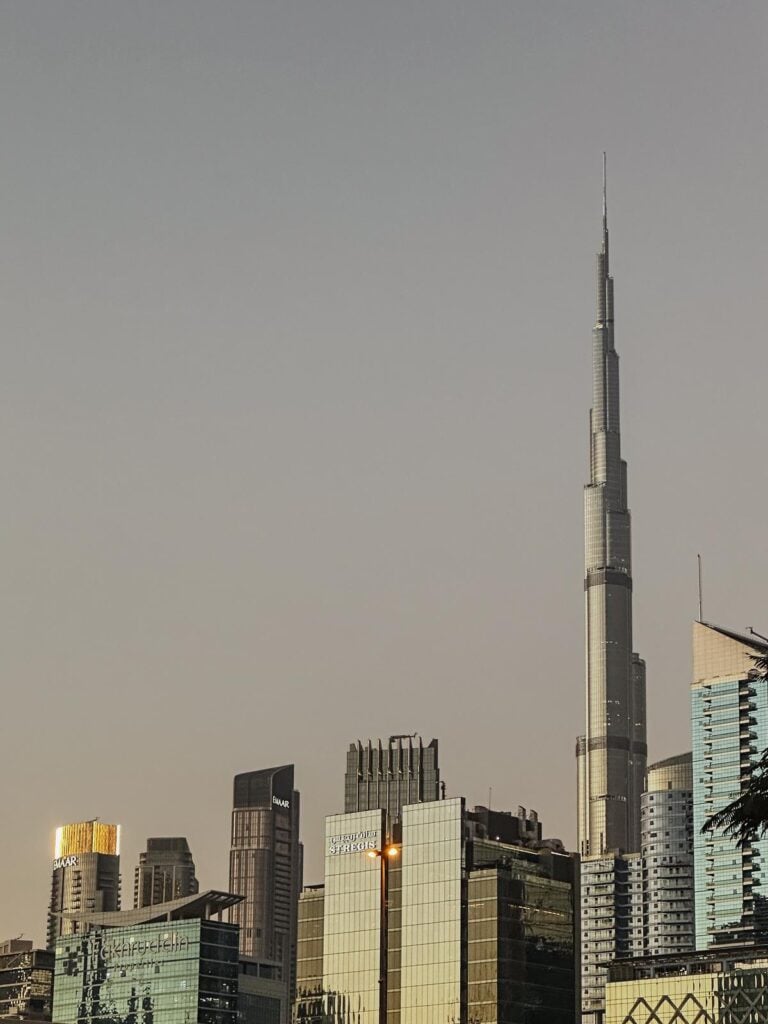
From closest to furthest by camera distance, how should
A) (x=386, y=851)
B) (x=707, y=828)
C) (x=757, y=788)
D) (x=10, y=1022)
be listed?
(x=757, y=788) → (x=707, y=828) → (x=386, y=851) → (x=10, y=1022)

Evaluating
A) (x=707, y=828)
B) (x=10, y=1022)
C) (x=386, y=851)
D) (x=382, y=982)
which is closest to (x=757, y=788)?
(x=707, y=828)

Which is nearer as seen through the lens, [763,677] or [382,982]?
[763,677]

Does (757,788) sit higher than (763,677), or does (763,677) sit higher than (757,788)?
(763,677)

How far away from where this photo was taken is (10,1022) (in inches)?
5728

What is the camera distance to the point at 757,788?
27375mm

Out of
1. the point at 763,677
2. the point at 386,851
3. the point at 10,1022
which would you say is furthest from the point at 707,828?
the point at 10,1022

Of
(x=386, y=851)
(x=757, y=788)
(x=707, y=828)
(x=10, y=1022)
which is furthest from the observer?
(x=10, y=1022)

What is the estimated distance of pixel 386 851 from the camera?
160ft

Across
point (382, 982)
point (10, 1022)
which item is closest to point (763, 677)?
point (382, 982)

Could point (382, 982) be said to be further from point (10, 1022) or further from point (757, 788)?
point (10, 1022)

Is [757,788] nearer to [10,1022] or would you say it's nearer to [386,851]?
[386,851]

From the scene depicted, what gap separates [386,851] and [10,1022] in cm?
10395

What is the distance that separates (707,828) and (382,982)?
2378cm

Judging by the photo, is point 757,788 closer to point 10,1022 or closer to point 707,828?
point 707,828
